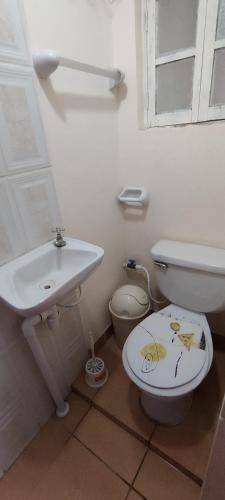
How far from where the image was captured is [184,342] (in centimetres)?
107

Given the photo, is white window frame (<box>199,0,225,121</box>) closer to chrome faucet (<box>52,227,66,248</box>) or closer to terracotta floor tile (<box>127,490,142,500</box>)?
chrome faucet (<box>52,227,66,248</box>)

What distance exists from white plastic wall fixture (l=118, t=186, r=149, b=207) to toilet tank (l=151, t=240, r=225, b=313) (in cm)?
27

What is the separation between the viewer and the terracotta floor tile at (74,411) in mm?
1223

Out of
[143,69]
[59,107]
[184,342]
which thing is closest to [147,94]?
[143,69]

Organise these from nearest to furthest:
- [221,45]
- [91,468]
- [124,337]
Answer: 1. [221,45]
2. [91,468]
3. [124,337]

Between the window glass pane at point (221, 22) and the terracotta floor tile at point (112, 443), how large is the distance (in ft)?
5.90

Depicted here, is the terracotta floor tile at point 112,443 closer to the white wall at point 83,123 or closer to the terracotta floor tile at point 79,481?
the terracotta floor tile at point 79,481

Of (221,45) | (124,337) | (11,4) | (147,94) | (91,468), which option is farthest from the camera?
(124,337)

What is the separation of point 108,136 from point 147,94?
0.27m

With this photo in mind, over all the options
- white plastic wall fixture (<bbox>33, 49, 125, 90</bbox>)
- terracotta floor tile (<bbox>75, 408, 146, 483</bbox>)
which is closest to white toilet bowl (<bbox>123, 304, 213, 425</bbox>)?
terracotta floor tile (<bbox>75, 408, 146, 483</bbox>)

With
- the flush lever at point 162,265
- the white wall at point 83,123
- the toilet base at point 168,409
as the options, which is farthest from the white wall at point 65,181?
the toilet base at point 168,409

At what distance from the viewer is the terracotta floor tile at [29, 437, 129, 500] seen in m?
0.99

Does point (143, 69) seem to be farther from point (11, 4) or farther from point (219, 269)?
point (219, 269)

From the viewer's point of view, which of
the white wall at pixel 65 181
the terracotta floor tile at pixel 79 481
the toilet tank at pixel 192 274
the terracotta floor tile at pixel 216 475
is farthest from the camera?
the toilet tank at pixel 192 274
